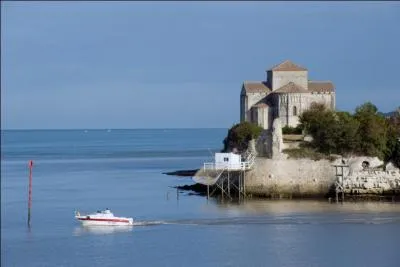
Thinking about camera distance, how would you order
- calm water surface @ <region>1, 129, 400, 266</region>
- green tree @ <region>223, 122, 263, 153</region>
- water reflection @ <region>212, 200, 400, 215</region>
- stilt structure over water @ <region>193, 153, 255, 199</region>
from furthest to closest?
green tree @ <region>223, 122, 263, 153</region>, stilt structure over water @ <region>193, 153, 255, 199</region>, water reflection @ <region>212, 200, 400, 215</region>, calm water surface @ <region>1, 129, 400, 266</region>

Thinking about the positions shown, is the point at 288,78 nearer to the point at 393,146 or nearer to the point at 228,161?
the point at 228,161

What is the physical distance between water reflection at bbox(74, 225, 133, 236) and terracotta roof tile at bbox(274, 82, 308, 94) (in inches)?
968

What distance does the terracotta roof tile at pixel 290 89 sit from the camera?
55938mm

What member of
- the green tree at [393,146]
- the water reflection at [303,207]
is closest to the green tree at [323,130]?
the green tree at [393,146]

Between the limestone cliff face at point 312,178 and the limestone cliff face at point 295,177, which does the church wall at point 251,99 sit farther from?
the limestone cliff face at point 295,177

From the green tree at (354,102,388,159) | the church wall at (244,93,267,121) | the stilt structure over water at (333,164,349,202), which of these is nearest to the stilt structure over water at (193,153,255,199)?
the stilt structure over water at (333,164,349,202)

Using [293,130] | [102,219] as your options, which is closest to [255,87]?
[293,130]

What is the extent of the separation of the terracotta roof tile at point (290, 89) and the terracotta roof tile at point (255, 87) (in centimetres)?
137

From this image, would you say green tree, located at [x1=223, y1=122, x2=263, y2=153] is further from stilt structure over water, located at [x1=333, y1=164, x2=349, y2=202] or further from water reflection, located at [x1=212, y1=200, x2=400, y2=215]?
water reflection, located at [x1=212, y1=200, x2=400, y2=215]

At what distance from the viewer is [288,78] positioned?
192 feet

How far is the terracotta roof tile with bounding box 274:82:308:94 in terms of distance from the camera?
55938mm

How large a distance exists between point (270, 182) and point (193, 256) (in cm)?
1411

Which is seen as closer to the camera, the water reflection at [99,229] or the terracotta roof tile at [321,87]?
the water reflection at [99,229]

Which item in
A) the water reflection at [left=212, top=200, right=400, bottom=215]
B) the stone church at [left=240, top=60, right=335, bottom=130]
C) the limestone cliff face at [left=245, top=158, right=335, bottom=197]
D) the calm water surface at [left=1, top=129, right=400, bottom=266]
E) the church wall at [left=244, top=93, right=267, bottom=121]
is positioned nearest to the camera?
the calm water surface at [left=1, top=129, right=400, bottom=266]
